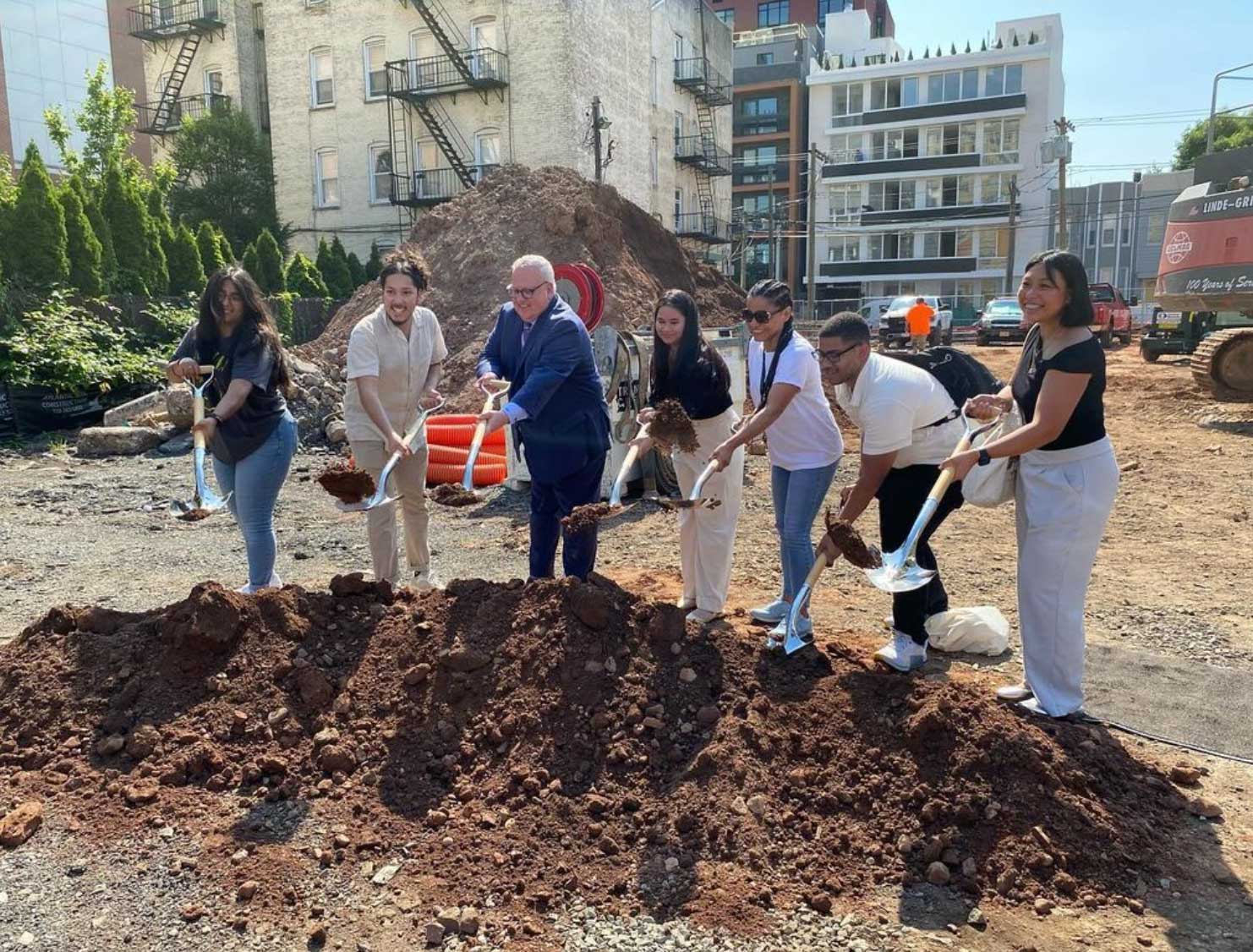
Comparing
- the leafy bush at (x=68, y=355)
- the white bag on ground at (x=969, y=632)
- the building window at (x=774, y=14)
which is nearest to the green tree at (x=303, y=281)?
the leafy bush at (x=68, y=355)

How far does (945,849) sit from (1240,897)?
811 mm

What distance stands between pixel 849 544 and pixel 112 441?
10566mm

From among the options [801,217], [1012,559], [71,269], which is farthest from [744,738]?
[801,217]

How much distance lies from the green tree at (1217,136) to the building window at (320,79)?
3702 centimetres

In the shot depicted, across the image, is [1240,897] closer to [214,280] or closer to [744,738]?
[744,738]

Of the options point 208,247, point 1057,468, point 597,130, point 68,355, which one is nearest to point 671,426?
point 1057,468

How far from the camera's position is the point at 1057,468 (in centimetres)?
349

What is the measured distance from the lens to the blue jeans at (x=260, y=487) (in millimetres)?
4594

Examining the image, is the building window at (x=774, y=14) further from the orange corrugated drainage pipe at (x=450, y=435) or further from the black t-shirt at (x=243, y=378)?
the black t-shirt at (x=243, y=378)

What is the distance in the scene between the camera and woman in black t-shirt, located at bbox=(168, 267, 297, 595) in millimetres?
4465

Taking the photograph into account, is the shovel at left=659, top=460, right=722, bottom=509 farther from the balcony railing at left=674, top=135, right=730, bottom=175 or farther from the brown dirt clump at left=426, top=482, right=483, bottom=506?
the balcony railing at left=674, top=135, right=730, bottom=175

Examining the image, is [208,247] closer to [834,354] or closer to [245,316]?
[245,316]

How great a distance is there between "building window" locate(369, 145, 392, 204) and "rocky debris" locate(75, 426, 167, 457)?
2149 centimetres

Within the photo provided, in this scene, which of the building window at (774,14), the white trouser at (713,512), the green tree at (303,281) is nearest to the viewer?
the white trouser at (713,512)
